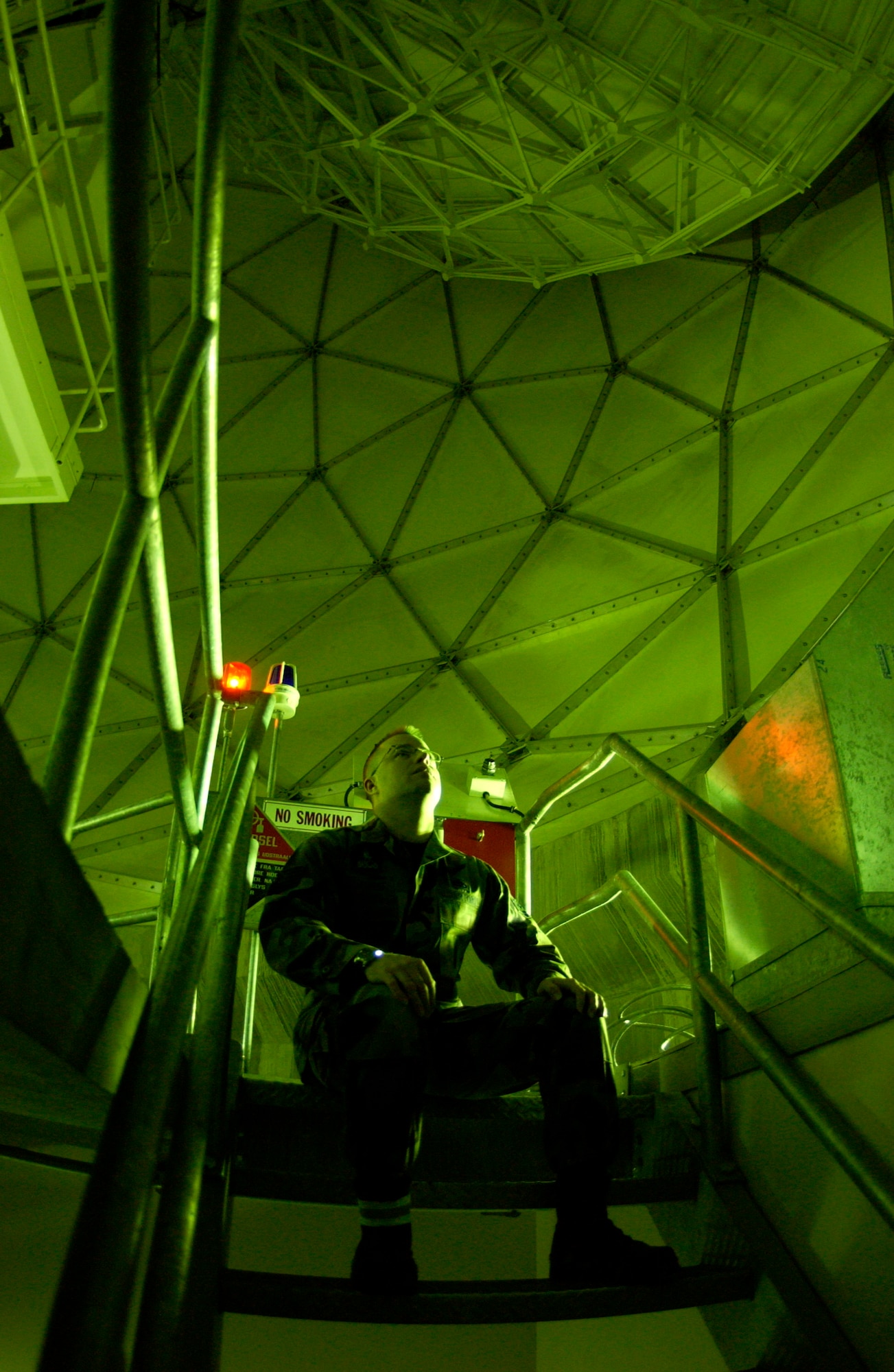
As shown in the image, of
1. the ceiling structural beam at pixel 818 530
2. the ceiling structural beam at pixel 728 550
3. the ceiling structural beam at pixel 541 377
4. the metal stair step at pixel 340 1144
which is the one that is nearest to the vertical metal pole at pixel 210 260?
the metal stair step at pixel 340 1144

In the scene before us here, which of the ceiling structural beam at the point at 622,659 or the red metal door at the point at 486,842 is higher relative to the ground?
the ceiling structural beam at the point at 622,659

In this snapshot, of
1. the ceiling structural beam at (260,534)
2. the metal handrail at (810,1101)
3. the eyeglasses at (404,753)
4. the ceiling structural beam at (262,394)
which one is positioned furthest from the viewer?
the ceiling structural beam at (260,534)

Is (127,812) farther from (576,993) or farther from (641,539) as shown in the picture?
(641,539)

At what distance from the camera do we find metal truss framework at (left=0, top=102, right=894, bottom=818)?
10.7 m

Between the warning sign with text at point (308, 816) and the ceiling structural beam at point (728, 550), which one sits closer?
the warning sign with text at point (308, 816)

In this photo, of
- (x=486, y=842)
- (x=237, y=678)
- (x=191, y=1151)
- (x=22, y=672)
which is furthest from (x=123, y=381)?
(x=22, y=672)

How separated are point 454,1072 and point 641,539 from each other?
911cm

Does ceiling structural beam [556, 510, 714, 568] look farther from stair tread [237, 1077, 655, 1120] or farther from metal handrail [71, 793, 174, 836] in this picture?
stair tread [237, 1077, 655, 1120]

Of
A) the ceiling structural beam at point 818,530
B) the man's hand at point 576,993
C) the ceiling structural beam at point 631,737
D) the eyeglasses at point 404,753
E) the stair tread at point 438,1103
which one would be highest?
the ceiling structural beam at point 818,530

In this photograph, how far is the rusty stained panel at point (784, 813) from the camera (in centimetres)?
300

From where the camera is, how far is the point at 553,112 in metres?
9.01

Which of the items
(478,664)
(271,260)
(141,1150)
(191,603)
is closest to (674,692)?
(478,664)

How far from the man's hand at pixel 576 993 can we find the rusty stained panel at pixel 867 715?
889 millimetres

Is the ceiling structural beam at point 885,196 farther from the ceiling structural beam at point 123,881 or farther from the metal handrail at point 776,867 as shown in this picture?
the ceiling structural beam at point 123,881
